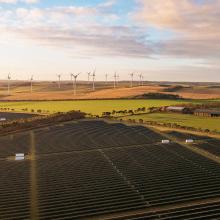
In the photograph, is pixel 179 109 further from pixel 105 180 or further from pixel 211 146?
pixel 105 180

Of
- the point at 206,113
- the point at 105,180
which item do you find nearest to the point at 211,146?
the point at 105,180

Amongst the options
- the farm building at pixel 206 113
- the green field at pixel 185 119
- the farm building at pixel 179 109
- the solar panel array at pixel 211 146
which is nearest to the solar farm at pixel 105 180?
the solar panel array at pixel 211 146

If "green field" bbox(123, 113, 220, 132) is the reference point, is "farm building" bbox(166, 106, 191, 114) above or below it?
above

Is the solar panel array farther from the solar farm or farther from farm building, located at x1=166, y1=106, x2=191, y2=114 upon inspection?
farm building, located at x1=166, y1=106, x2=191, y2=114

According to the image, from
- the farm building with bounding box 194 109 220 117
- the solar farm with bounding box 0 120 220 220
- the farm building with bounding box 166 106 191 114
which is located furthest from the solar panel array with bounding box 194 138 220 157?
the farm building with bounding box 166 106 191 114

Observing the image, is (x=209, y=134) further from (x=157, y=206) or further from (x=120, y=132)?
(x=157, y=206)

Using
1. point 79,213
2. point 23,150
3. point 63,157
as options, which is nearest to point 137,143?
point 63,157

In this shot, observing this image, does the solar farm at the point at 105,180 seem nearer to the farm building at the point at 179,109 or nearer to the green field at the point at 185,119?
the green field at the point at 185,119

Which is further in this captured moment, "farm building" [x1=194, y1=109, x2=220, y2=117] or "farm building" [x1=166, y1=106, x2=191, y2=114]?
"farm building" [x1=166, y1=106, x2=191, y2=114]
